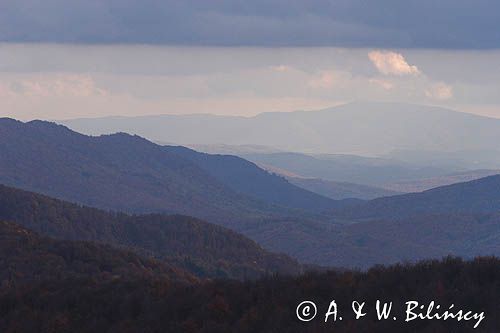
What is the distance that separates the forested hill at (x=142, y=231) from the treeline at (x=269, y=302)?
102 metres

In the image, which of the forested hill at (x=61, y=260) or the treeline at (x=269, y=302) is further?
the forested hill at (x=61, y=260)

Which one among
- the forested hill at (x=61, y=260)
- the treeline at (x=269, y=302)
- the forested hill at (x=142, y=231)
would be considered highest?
the forested hill at (x=142, y=231)

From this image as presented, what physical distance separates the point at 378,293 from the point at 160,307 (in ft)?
26.4

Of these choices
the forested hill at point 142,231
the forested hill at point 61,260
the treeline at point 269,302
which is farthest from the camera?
the forested hill at point 142,231

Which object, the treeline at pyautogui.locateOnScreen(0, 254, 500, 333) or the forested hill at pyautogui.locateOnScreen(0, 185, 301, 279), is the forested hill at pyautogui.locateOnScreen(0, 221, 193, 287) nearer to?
the treeline at pyautogui.locateOnScreen(0, 254, 500, 333)

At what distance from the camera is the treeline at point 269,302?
29.6 metres

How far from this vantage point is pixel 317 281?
35.0m

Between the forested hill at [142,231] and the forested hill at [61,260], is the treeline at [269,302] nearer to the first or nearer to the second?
the forested hill at [61,260]

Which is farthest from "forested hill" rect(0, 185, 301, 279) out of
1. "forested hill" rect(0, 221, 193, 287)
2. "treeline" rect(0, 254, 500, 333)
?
"treeline" rect(0, 254, 500, 333)

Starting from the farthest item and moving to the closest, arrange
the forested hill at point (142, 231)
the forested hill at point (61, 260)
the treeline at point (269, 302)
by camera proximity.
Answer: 1. the forested hill at point (142, 231)
2. the forested hill at point (61, 260)
3. the treeline at point (269, 302)

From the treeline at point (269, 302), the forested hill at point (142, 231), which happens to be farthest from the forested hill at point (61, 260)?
the forested hill at point (142, 231)

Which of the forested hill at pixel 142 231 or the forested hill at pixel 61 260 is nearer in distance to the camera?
the forested hill at pixel 61 260

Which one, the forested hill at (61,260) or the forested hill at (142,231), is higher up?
the forested hill at (142,231)

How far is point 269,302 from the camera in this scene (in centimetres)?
3341
